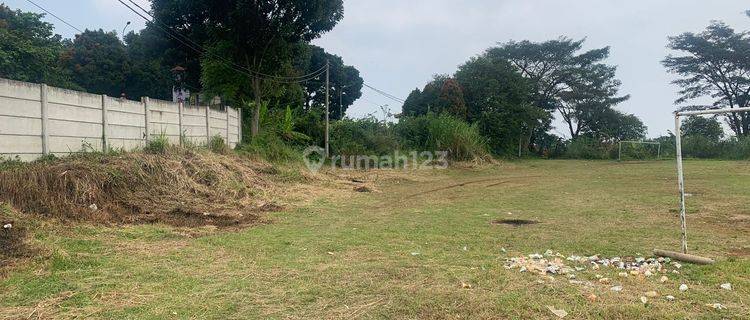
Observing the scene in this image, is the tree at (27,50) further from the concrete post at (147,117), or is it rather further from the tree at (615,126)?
the tree at (615,126)

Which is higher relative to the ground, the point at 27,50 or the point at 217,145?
the point at 27,50

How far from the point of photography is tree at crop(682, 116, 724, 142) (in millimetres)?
31734

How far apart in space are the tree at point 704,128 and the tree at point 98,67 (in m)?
36.3

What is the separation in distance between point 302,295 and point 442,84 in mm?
29790

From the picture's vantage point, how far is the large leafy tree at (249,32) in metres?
17.2

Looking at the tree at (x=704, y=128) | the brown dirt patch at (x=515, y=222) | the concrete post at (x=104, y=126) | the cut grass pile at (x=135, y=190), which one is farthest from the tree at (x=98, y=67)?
the tree at (x=704, y=128)

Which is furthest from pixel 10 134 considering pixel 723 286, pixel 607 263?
pixel 723 286

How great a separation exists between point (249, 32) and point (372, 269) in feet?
48.6

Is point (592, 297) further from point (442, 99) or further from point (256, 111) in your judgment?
point (442, 99)

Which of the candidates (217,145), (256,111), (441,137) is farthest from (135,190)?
(441,137)

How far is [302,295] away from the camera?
12.1ft

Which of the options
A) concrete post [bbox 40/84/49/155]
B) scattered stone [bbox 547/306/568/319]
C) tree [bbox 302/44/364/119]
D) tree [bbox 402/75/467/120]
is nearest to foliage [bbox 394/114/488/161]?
tree [bbox 402/75/467/120]

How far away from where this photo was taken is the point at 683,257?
15.3ft

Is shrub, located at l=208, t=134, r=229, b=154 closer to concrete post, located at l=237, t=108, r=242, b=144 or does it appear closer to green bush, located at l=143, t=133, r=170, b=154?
green bush, located at l=143, t=133, r=170, b=154
